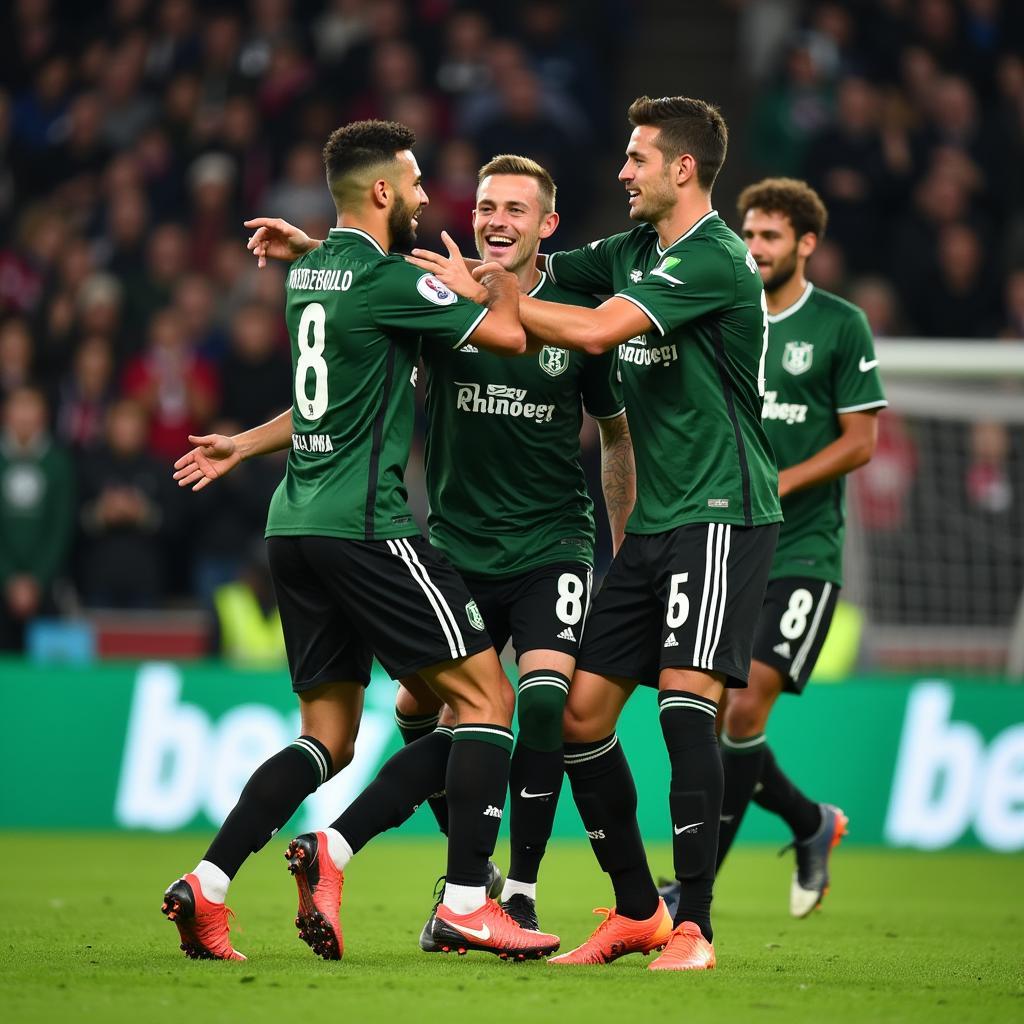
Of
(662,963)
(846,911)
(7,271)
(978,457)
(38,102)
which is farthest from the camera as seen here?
(38,102)

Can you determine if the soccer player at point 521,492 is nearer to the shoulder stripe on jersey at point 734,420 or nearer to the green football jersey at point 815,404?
Answer: the shoulder stripe on jersey at point 734,420

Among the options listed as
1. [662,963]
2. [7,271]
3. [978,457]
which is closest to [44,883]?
[662,963]

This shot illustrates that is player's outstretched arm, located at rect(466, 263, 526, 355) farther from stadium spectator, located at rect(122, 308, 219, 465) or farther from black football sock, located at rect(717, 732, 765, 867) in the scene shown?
stadium spectator, located at rect(122, 308, 219, 465)

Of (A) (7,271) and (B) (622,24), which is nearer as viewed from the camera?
(A) (7,271)

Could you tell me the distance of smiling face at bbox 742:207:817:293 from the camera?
23.6 ft

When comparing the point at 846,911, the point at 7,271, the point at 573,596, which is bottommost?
the point at 846,911

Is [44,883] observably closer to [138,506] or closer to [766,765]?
[766,765]

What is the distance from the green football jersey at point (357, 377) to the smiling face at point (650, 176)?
27.4 inches

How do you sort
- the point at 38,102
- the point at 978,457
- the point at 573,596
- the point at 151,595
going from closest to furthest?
1. the point at 573,596
2. the point at 978,457
3. the point at 151,595
4. the point at 38,102

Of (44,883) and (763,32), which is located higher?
(763,32)

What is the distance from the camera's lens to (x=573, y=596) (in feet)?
18.9

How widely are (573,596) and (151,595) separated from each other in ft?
24.1

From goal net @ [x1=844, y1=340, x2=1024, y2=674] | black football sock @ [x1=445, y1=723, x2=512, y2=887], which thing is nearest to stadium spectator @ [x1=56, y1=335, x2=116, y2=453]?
goal net @ [x1=844, y1=340, x2=1024, y2=674]

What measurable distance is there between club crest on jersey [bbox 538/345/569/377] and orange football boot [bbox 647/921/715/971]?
1767mm
